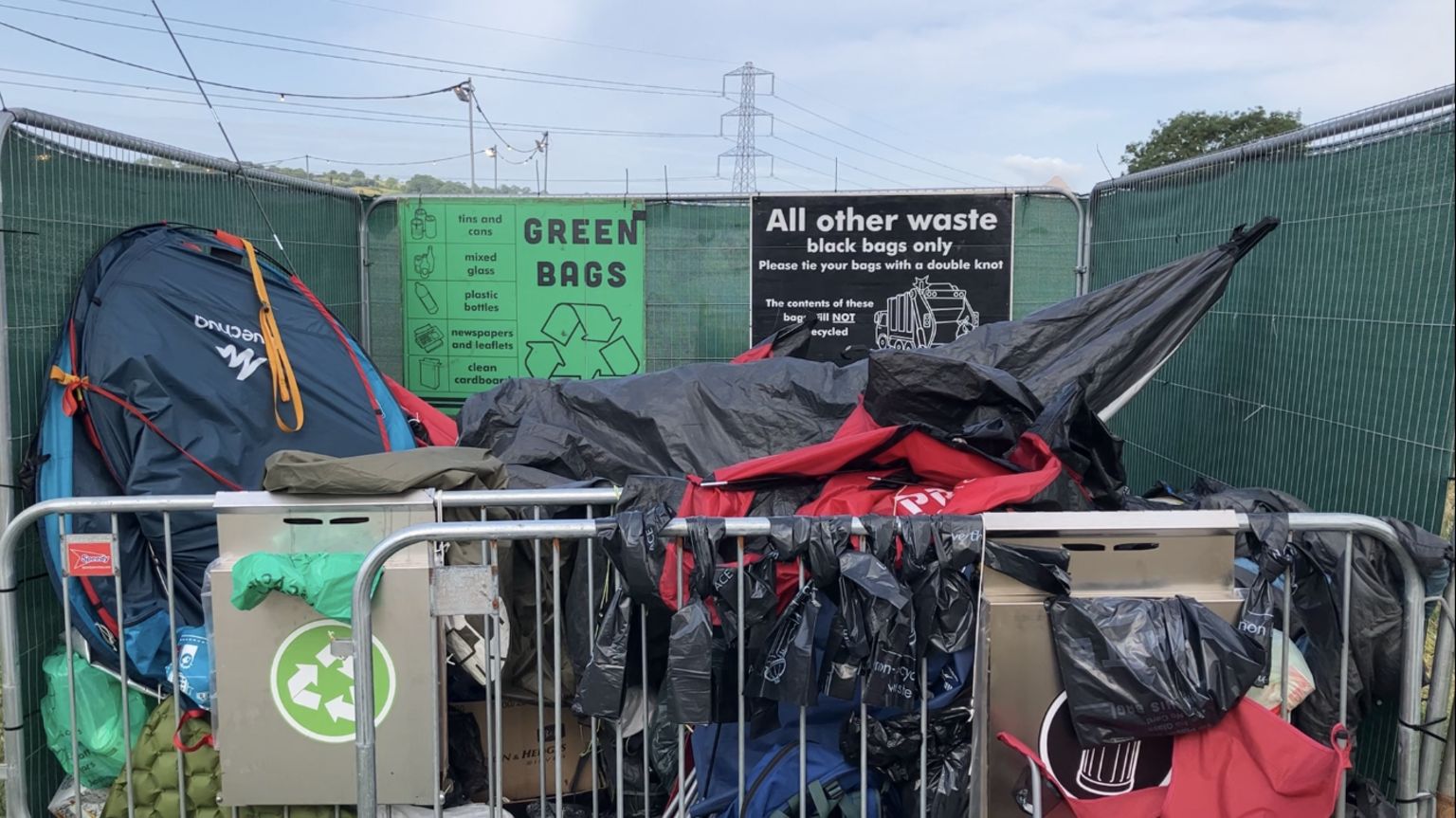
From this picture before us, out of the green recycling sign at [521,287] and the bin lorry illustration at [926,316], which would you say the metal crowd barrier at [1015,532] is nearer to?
the bin lorry illustration at [926,316]

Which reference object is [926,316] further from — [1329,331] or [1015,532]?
[1015,532]

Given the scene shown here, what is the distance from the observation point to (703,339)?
7.23 metres

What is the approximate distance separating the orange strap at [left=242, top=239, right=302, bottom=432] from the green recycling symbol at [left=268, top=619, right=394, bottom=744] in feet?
4.78

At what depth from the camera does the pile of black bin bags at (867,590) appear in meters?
2.91

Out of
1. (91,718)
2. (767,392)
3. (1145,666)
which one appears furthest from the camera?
(767,392)

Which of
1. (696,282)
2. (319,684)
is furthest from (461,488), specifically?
(696,282)

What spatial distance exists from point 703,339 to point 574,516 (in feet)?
10.8

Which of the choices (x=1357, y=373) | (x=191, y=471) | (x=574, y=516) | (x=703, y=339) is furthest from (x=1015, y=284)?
(x=191, y=471)

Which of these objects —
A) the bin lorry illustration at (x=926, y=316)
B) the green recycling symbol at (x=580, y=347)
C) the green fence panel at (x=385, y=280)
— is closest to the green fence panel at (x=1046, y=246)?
the bin lorry illustration at (x=926, y=316)

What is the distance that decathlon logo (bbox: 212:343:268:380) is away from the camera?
441 centimetres

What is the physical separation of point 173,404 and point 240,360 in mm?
432

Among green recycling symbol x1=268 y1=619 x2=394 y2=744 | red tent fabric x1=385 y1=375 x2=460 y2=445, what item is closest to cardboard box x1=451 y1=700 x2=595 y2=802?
green recycling symbol x1=268 y1=619 x2=394 y2=744

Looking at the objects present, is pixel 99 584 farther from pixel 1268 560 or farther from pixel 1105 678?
pixel 1268 560

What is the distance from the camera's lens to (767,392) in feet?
17.5
